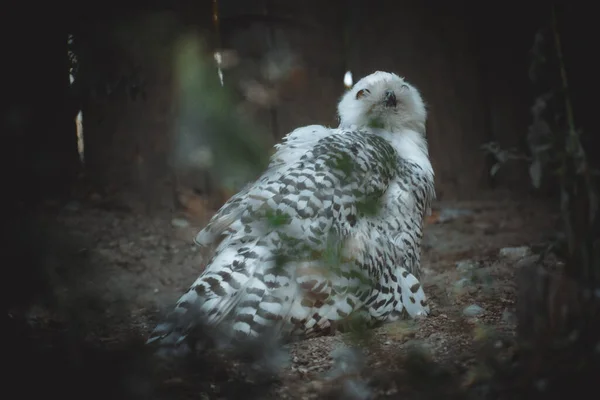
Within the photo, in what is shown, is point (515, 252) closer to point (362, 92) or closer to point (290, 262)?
point (362, 92)

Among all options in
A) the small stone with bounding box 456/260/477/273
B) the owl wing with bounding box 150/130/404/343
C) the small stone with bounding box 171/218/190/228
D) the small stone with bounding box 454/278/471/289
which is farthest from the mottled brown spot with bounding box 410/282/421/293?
Answer: the small stone with bounding box 171/218/190/228

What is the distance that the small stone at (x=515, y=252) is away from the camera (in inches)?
149

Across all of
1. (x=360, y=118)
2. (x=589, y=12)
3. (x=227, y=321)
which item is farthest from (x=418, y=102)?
(x=227, y=321)

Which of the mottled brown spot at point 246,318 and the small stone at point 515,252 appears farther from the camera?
the small stone at point 515,252

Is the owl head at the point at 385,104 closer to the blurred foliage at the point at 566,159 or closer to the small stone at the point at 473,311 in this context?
the blurred foliage at the point at 566,159

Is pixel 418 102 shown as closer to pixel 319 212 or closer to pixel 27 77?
pixel 319 212

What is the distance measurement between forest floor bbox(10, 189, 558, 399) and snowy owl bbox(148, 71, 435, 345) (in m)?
0.13

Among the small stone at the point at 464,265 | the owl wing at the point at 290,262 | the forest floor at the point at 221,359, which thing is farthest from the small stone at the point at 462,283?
the owl wing at the point at 290,262

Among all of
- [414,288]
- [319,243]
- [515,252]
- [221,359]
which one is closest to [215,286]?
[319,243]

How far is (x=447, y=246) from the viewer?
14.1ft

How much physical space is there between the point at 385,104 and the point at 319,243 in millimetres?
1698

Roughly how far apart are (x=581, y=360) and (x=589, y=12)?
189cm

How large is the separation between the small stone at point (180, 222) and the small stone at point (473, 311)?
229cm

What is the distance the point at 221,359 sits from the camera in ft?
3.67
